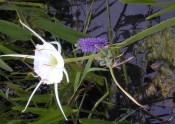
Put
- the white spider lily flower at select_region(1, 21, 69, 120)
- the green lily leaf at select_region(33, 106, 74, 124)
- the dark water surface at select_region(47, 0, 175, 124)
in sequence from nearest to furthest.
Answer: the white spider lily flower at select_region(1, 21, 69, 120) < the green lily leaf at select_region(33, 106, 74, 124) < the dark water surface at select_region(47, 0, 175, 124)

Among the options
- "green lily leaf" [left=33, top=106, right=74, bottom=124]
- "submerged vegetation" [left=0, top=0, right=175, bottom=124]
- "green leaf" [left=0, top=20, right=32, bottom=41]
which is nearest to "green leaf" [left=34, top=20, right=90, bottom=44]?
"submerged vegetation" [left=0, top=0, right=175, bottom=124]

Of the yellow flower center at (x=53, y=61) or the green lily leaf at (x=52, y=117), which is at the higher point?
the yellow flower center at (x=53, y=61)

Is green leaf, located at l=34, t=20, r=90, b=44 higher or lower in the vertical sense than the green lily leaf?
higher

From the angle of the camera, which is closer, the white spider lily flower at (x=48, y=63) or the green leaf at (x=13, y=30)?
the white spider lily flower at (x=48, y=63)

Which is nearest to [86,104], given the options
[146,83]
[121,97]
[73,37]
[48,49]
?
[121,97]

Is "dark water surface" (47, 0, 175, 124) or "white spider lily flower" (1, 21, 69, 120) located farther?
"dark water surface" (47, 0, 175, 124)

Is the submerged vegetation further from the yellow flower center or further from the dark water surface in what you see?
the yellow flower center

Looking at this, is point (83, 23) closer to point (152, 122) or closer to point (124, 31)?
point (124, 31)

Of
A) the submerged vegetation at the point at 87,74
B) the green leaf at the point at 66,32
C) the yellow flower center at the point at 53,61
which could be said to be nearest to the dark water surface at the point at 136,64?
the submerged vegetation at the point at 87,74

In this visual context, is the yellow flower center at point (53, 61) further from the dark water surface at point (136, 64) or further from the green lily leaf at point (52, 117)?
the dark water surface at point (136, 64)
